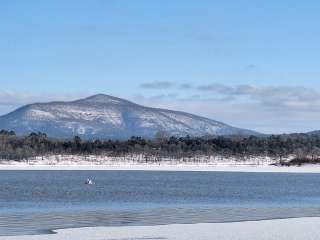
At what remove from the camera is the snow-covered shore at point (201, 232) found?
30.0 meters

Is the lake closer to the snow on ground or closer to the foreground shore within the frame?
the foreground shore

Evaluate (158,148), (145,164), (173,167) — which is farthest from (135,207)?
(158,148)

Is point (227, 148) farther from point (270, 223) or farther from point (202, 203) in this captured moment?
point (270, 223)

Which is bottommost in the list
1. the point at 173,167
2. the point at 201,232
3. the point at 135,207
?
the point at 201,232

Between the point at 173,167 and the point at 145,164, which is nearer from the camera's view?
the point at 173,167

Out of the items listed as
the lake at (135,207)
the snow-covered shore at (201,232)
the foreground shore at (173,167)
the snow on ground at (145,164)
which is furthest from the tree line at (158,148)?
the snow-covered shore at (201,232)

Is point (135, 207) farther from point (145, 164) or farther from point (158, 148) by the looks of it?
point (158, 148)

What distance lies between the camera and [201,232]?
31.7m

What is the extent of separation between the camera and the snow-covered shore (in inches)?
1181

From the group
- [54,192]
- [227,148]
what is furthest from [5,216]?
[227,148]

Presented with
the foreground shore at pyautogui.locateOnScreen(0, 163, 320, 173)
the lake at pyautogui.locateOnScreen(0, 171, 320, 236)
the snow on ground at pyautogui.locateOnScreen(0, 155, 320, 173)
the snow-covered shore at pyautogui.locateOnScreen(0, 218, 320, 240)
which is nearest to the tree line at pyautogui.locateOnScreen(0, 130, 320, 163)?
the snow on ground at pyautogui.locateOnScreen(0, 155, 320, 173)

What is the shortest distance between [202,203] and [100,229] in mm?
18058

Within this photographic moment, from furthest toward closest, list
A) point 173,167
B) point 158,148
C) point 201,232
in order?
1. point 158,148
2. point 173,167
3. point 201,232

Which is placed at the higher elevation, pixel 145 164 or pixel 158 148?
pixel 158 148
